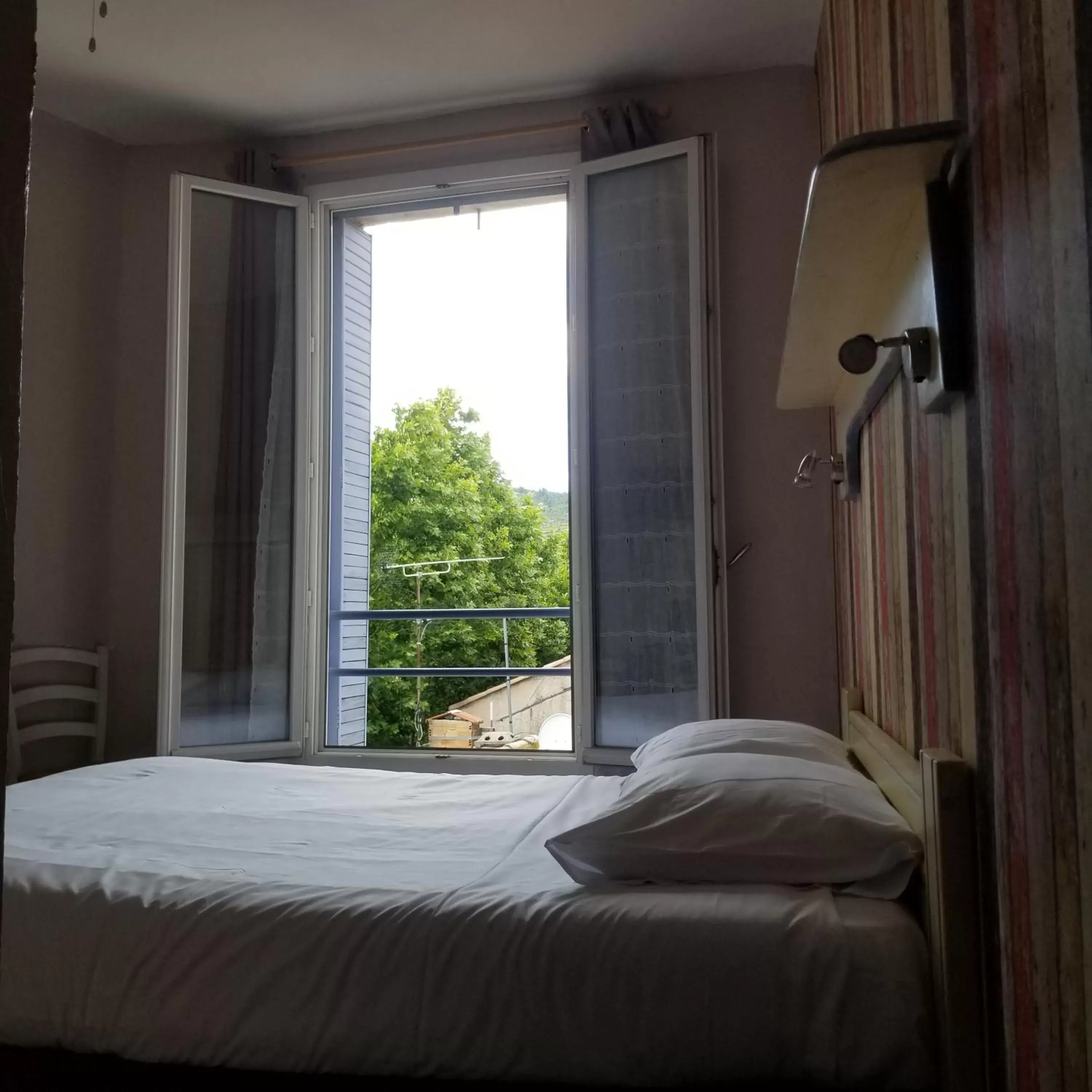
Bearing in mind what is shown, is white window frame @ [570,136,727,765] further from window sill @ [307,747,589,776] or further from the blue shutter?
the blue shutter

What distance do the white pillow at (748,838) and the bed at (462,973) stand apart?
0.10ft

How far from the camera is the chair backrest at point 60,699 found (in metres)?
3.41

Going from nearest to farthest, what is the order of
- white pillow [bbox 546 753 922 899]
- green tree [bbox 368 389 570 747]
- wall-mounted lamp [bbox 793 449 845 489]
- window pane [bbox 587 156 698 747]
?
white pillow [bbox 546 753 922 899] → wall-mounted lamp [bbox 793 449 845 489] → window pane [bbox 587 156 698 747] → green tree [bbox 368 389 570 747]

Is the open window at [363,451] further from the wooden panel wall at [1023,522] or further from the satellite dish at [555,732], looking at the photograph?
the wooden panel wall at [1023,522]

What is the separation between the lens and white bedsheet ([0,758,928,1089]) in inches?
48.3

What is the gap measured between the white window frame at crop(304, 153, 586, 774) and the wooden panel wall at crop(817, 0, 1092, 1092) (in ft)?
7.39

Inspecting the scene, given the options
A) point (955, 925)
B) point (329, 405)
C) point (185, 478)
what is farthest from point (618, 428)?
point (955, 925)

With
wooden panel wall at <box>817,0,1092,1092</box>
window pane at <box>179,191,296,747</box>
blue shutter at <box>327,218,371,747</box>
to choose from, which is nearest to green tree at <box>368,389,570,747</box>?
blue shutter at <box>327,218,371,747</box>

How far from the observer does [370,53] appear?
3.23 m

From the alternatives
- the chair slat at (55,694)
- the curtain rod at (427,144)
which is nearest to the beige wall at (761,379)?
the curtain rod at (427,144)

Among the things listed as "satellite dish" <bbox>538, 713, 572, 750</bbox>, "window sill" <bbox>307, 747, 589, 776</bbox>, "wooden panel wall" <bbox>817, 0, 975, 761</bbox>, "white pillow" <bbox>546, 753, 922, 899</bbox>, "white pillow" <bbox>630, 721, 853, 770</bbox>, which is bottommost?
"satellite dish" <bbox>538, 713, 572, 750</bbox>

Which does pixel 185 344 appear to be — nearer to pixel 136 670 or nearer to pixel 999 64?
pixel 136 670

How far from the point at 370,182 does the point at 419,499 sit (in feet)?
22.1

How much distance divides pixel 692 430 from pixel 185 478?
74.3 inches
